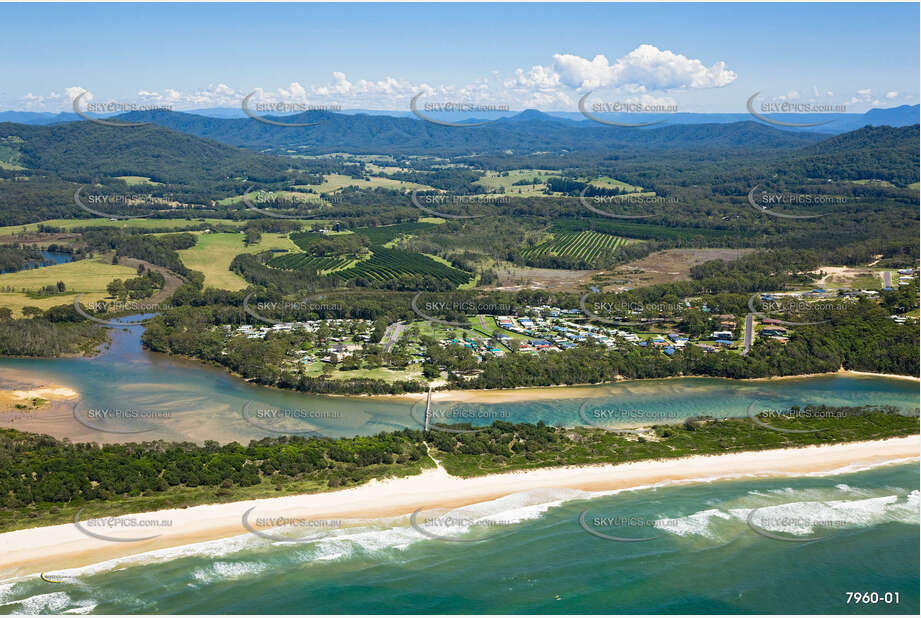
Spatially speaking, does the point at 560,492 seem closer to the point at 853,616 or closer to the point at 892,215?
the point at 853,616
